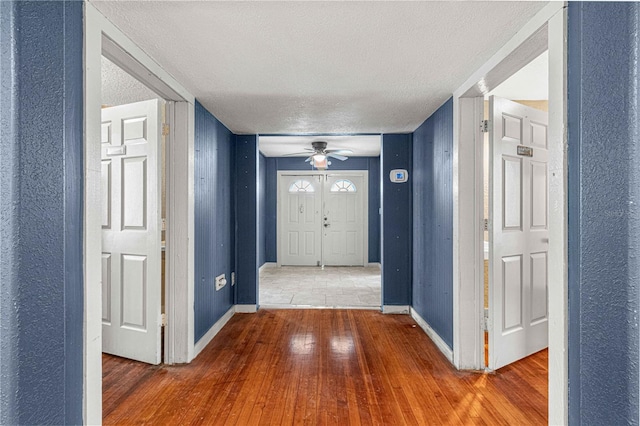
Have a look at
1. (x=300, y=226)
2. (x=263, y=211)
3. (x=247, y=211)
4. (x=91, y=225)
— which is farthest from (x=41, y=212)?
(x=300, y=226)

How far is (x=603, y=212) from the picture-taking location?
1114 mm

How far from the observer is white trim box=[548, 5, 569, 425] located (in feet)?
4.33

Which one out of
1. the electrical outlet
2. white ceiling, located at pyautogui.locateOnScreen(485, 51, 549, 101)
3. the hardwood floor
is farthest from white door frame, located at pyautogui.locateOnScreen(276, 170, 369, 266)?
white ceiling, located at pyautogui.locateOnScreen(485, 51, 549, 101)

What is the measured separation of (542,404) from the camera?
81.7 inches

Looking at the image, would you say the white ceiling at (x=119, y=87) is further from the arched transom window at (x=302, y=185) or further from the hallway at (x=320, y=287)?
the arched transom window at (x=302, y=185)

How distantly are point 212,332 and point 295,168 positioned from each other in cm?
444

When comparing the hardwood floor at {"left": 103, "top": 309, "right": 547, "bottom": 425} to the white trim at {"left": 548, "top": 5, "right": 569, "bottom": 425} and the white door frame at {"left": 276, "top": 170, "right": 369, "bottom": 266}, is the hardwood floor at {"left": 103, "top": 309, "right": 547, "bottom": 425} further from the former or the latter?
the white door frame at {"left": 276, "top": 170, "right": 369, "bottom": 266}

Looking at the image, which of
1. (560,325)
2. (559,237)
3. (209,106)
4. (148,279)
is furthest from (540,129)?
(148,279)

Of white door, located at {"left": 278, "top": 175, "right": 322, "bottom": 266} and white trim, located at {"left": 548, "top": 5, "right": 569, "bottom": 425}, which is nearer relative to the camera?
white trim, located at {"left": 548, "top": 5, "right": 569, "bottom": 425}

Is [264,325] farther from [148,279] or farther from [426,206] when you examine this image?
[426,206]

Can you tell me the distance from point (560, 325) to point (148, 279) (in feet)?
8.58

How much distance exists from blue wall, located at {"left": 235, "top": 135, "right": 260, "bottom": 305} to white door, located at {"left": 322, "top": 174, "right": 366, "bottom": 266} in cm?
313

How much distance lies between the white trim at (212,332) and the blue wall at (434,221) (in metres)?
2.14

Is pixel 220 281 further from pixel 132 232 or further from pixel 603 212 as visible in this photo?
pixel 603 212
